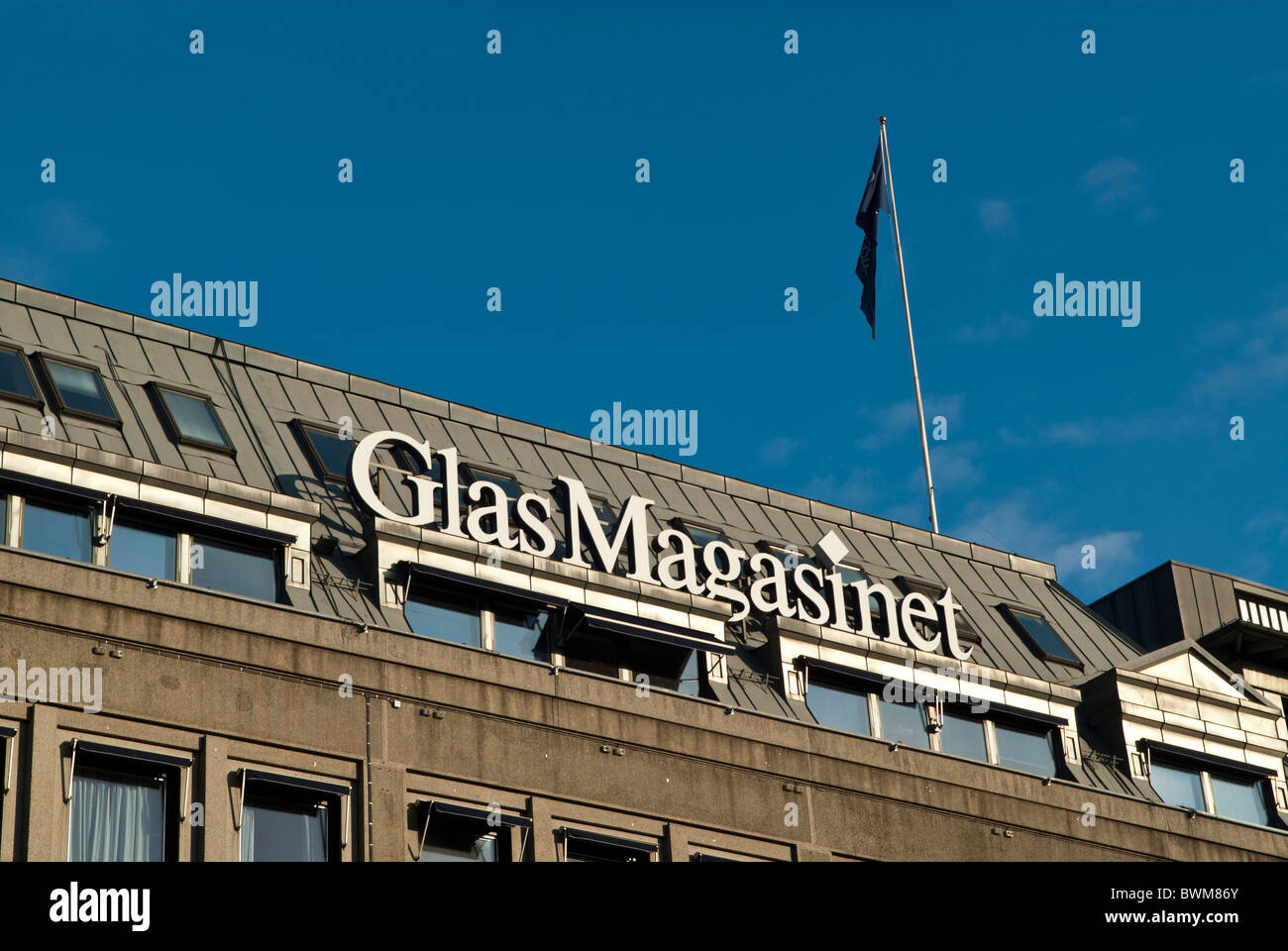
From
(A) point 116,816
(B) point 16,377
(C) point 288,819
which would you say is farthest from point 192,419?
(A) point 116,816

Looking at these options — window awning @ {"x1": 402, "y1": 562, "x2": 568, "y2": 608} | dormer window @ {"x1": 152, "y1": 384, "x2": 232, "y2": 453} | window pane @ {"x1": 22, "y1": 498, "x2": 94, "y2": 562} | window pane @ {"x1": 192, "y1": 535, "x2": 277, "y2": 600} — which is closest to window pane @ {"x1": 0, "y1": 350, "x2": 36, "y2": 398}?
dormer window @ {"x1": 152, "y1": 384, "x2": 232, "y2": 453}

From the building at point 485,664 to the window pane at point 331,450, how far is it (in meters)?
0.12

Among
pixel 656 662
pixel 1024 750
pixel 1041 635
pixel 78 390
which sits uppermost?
pixel 78 390

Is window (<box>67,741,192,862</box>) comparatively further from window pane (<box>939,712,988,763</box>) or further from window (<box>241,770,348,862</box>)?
window pane (<box>939,712,988,763</box>)

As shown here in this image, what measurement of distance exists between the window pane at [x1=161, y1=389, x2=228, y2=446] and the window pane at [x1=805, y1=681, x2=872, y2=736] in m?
13.4

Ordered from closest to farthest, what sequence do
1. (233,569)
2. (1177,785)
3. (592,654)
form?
(233,569)
(592,654)
(1177,785)

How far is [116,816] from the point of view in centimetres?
3662

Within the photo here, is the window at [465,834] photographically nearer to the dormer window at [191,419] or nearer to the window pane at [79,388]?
the dormer window at [191,419]

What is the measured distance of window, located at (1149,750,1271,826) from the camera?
5141 centimetres

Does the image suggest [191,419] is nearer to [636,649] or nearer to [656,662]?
[636,649]

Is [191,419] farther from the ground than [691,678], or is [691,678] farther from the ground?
[191,419]

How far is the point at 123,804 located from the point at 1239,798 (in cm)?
2751
